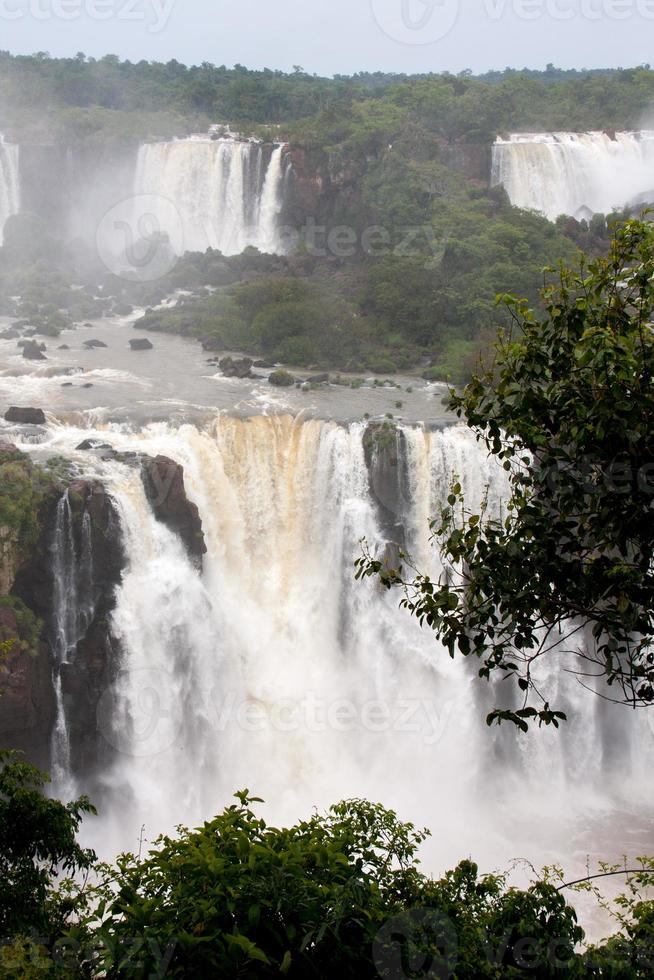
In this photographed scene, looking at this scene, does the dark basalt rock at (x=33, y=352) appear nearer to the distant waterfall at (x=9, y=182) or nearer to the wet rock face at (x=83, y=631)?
the wet rock face at (x=83, y=631)

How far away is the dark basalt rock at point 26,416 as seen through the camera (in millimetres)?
19109

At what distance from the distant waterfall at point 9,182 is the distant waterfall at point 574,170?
1775 cm

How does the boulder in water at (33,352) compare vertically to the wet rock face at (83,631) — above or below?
above

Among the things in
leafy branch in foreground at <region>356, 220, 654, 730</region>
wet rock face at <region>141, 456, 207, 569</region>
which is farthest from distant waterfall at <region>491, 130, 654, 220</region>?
leafy branch in foreground at <region>356, 220, 654, 730</region>

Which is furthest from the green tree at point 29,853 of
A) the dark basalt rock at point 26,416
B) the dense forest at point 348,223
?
the dense forest at point 348,223

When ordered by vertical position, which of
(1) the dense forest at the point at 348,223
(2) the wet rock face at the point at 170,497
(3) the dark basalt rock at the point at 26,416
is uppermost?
(1) the dense forest at the point at 348,223

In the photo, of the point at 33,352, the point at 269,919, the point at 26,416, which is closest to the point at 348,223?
the point at 33,352

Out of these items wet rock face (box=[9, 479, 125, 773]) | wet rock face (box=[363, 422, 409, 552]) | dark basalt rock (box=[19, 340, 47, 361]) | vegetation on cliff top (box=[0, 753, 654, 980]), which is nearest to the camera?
vegetation on cliff top (box=[0, 753, 654, 980])

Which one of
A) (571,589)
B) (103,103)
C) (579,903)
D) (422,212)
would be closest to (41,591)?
(579,903)

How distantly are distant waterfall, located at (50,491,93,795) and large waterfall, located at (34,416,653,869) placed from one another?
0.60 metres

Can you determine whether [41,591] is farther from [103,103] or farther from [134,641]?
[103,103]

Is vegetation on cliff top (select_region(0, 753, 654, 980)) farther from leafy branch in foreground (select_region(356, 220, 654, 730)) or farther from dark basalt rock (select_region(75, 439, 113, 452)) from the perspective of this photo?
dark basalt rock (select_region(75, 439, 113, 452))

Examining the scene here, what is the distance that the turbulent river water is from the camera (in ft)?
56.2

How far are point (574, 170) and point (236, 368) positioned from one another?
24.2 m
